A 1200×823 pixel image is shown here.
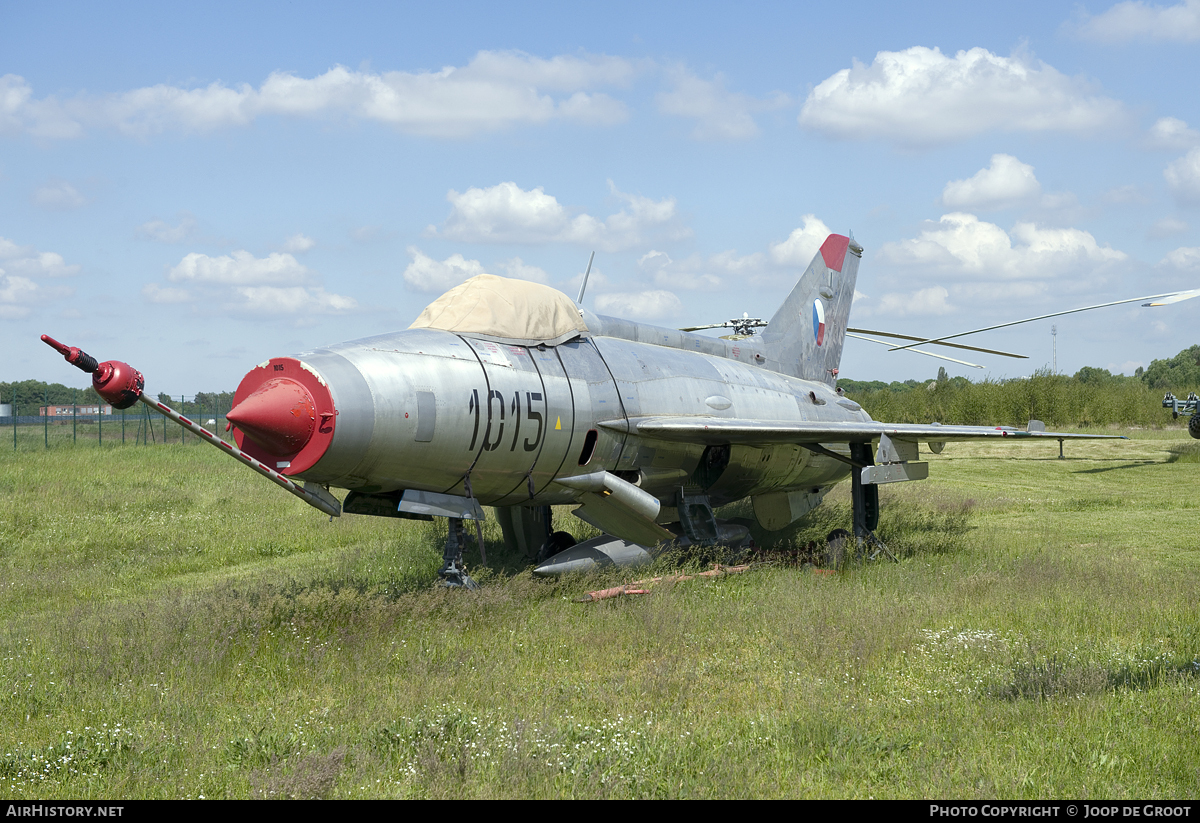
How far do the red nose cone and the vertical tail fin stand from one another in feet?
30.5

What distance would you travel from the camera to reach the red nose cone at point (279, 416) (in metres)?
7.26

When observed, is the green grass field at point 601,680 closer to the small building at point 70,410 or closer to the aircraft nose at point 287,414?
the aircraft nose at point 287,414

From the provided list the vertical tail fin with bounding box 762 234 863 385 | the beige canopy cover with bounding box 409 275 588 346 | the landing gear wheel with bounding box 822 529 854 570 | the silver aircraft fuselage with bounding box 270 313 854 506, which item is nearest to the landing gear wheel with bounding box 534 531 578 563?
the silver aircraft fuselage with bounding box 270 313 854 506

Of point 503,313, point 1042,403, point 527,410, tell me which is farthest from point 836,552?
point 1042,403

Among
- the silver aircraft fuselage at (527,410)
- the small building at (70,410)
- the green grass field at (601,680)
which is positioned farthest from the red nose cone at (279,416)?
the small building at (70,410)

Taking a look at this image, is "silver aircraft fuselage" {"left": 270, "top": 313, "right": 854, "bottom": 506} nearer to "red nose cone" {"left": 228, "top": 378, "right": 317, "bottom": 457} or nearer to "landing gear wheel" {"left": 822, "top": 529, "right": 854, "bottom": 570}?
"red nose cone" {"left": 228, "top": 378, "right": 317, "bottom": 457}

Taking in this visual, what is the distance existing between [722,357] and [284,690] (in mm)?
8526

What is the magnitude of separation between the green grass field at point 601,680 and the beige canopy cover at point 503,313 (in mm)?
2628

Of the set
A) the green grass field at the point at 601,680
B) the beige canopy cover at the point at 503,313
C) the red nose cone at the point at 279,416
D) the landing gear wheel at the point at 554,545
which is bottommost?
the green grass field at the point at 601,680

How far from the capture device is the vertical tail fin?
15.6 meters

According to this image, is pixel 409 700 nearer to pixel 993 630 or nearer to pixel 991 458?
pixel 993 630

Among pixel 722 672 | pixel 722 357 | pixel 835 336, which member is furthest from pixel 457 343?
pixel 835 336

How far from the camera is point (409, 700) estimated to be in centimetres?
633

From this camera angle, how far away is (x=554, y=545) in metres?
12.2
